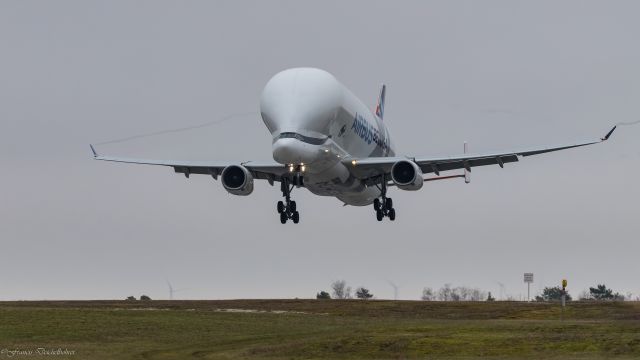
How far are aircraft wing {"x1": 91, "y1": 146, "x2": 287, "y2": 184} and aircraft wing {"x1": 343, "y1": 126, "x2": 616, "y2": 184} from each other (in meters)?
4.25

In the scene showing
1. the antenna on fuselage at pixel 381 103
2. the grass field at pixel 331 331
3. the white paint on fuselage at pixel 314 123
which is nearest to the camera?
the grass field at pixel 331 331

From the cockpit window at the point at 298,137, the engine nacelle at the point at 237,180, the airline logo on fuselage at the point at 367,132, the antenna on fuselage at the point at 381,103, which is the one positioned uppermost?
the antenna on fuselage at the point at 381,103

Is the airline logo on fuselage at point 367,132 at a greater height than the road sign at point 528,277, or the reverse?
the airline logo on fuselage at point 367,132

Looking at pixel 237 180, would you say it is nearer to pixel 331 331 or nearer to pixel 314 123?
pixel 314 123

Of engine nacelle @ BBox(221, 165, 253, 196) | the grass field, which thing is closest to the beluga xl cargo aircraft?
engine nacelle @ BBox(221, 165, 253, 196)

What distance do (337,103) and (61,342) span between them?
22.3 meters

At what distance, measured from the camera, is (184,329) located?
52469mm

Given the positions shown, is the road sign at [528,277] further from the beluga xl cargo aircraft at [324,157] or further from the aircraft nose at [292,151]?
the aircraft nose at [292,151]

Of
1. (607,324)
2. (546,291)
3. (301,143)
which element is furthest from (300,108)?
(546,291)

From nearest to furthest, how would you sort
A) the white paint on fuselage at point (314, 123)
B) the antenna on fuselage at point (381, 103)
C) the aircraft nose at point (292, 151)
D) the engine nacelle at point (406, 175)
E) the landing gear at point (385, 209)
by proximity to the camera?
the aircraft nose at point (292, 151) < the white paint on fuselage at point (314, 123) < the engine nacelle at point (406, 175) < the landing gear at point (385, 209) < the antenna on fuselage at point (381, 103)

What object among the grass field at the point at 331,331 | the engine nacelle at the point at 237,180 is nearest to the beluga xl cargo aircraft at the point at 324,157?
the engine nacelle at the point at 237,180

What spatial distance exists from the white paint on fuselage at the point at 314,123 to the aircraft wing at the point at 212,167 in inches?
79.1

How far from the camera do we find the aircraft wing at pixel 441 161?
65.8 meters

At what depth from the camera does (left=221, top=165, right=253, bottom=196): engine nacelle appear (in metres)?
65.2
